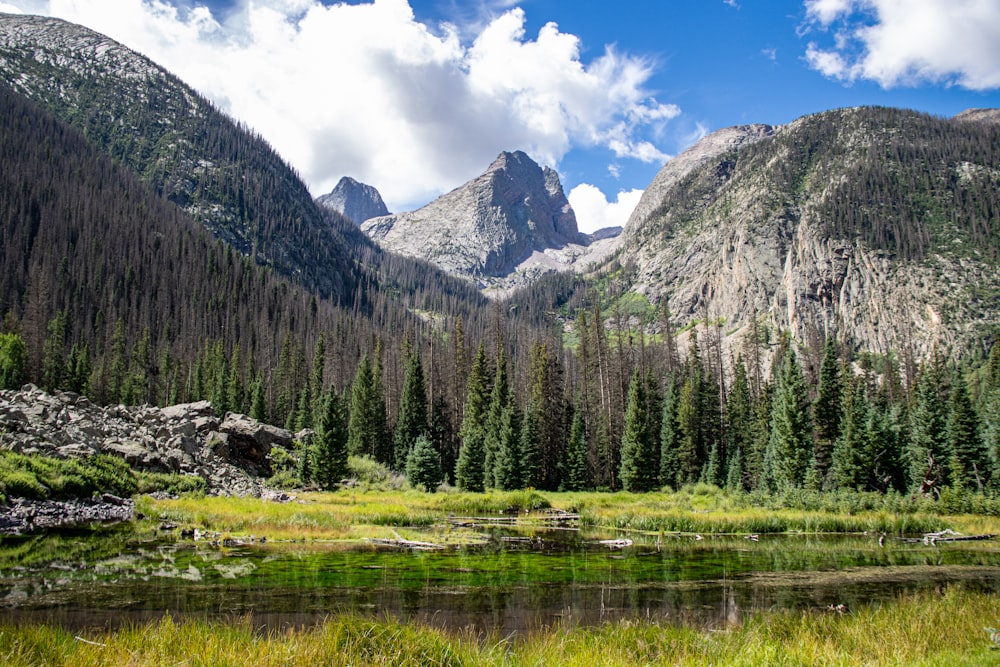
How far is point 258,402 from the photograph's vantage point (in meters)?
85.3

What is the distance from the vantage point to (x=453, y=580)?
1777cm

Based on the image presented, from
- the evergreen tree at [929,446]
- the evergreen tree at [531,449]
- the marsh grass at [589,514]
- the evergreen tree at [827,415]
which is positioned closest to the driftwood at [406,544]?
the marsh grass at [589,514]

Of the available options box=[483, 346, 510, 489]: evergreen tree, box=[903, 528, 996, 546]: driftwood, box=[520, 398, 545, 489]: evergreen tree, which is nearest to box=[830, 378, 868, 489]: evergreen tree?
box=[903, 528, 996, 546]: driftwood

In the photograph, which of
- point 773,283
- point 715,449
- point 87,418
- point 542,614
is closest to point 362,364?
point 87,418

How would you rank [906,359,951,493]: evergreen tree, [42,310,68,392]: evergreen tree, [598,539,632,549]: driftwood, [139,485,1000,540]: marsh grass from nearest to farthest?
[598,539,632,549]: driftwood → [139,485,1000,540]: marsh grass → [906,359,951,493]: evergreen tree → [42,310,68,392]: evergreen tree

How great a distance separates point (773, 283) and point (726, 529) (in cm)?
17986

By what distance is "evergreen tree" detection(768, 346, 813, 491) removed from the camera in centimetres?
5209

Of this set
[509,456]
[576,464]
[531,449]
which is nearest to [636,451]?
[576,464]

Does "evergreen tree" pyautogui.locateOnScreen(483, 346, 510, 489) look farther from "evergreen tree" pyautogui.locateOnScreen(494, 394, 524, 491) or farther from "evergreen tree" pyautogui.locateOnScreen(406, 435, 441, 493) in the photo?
"evergreen tree" pyautogui.locateOnScreen(406, 435, 441, 493)

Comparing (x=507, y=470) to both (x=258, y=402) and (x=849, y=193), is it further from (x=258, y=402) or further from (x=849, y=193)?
(x=849, y=193)

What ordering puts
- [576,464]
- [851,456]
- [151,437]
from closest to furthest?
[151,437], [851,456], [576,464]

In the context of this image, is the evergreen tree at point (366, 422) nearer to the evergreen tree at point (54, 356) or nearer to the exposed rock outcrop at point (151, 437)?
the exposed rock outcrop at point (151, 437)

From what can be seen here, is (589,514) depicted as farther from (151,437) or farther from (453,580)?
(151,437)

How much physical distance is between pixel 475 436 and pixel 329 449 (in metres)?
15.6
